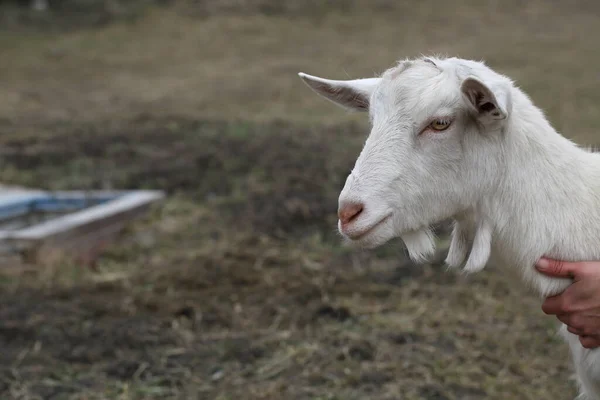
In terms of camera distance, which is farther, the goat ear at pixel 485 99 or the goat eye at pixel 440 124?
the goat eye at pixel 440 124

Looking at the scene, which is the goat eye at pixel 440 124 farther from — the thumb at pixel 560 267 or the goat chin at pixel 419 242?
the thumb at pixel 560 267

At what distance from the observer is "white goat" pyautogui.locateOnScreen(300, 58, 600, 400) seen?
8.37 feet

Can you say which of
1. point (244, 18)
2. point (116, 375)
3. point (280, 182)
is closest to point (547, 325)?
point (116, 375)

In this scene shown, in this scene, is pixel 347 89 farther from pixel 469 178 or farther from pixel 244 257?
pixel 244 257

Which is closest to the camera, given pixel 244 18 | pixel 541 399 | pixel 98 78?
pixel 541 399

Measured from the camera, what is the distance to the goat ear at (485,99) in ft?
7.75

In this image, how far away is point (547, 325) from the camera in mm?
4594

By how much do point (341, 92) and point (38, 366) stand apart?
7.26 ft

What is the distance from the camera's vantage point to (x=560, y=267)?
2.63 m

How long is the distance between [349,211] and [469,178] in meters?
0.39

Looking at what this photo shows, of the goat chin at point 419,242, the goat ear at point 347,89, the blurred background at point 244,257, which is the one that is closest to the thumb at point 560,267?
the blurred background at point 244,257

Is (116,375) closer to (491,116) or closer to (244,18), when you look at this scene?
(491,116)

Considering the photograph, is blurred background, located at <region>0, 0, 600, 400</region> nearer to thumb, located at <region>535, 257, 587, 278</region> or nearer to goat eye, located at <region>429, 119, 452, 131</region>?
thumb, located at <region>535, 257, 587, 278</region>

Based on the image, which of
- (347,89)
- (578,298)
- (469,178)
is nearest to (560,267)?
(578,298)
